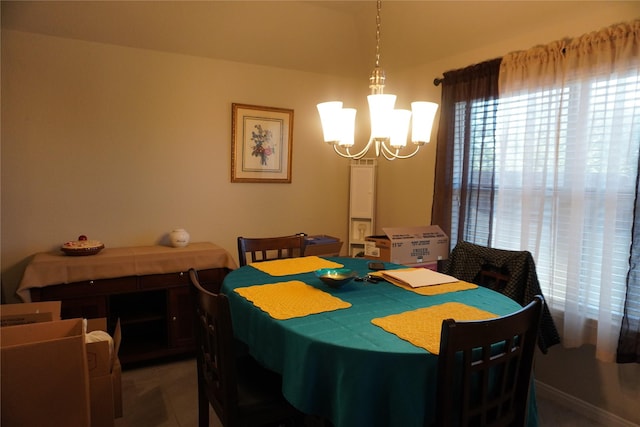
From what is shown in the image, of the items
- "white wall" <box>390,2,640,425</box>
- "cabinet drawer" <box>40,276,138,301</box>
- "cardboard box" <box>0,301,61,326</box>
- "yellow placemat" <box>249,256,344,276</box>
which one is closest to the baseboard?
"white wall" <box>390,2,640,425</box>

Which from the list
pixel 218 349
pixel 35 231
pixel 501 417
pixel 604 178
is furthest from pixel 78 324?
pixel 604 178

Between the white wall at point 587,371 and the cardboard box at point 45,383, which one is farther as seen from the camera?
the white wall at point 587,371

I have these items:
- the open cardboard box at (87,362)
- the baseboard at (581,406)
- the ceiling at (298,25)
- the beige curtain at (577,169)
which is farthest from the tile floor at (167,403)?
the ceiling at (298,25)

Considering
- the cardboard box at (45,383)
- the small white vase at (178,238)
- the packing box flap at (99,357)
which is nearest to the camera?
the cardboard box at (45,383)

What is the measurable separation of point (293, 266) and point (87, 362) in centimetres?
110

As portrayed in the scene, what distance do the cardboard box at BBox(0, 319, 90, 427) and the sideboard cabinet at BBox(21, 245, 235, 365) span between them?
90 cm

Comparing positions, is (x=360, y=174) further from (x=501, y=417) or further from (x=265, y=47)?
(x=501, y=417)

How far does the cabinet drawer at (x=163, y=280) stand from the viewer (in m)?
2.75

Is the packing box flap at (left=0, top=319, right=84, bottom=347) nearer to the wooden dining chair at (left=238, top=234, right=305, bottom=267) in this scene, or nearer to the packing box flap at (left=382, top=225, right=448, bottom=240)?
the wooden dining chair at (left=238, top=234, right=305, bottom=267)

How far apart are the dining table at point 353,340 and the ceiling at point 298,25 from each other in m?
1.86

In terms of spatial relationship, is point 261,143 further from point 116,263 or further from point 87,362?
point 87,362

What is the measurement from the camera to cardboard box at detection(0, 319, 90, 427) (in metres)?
1.48

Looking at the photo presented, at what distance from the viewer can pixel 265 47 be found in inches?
132

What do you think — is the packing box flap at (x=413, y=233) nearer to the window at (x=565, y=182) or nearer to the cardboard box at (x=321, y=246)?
the window at (x=565, y=182)
